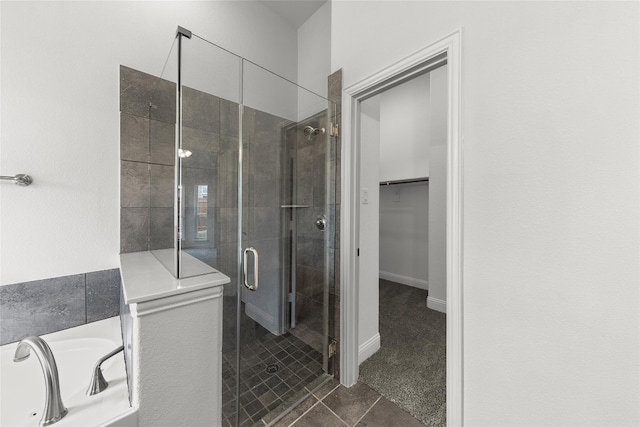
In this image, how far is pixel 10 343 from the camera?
1216 mm

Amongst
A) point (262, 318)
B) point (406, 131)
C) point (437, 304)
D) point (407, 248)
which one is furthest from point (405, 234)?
point (262, 318)

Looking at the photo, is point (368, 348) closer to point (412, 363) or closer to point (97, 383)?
point (412, 363)

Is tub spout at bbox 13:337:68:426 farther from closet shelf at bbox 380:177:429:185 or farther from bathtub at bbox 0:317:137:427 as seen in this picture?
closet shelf at bbox 380:177:429:185

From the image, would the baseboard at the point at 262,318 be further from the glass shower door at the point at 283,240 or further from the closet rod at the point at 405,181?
the closet rod at the point at 405,181

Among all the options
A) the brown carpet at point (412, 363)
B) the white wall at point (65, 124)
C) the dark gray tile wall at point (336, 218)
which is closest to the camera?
the white wall at point (65, 124)

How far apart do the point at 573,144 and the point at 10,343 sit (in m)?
2.67

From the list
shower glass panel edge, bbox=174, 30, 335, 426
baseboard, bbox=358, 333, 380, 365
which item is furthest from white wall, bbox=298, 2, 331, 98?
baseboard, bbox=358, 333, 380, 365

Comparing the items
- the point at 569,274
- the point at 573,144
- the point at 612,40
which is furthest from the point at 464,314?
the point at 612,40

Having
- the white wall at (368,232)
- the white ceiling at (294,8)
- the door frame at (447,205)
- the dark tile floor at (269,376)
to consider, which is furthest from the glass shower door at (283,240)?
the white ceiling at (294,8)

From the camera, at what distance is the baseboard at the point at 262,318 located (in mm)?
1411

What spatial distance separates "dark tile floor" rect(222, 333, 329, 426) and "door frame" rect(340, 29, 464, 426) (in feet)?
0.82

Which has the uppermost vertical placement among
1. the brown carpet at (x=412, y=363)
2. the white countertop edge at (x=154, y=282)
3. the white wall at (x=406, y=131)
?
the white wall at (x=406, y=131)

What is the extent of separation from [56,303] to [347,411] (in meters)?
1.78

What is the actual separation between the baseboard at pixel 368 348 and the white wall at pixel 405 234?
170cm
